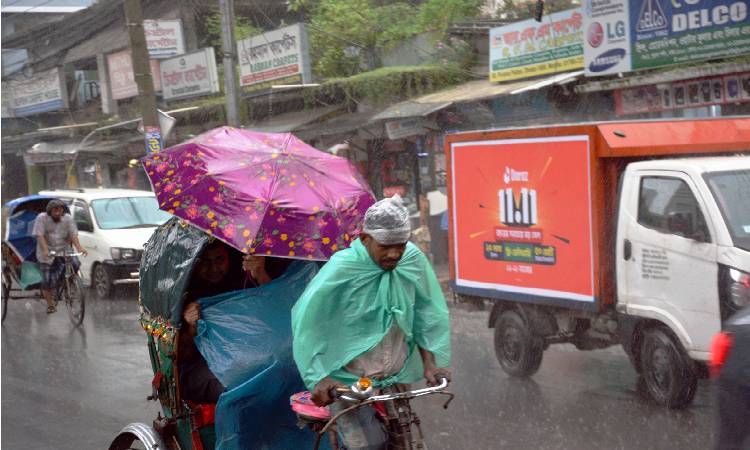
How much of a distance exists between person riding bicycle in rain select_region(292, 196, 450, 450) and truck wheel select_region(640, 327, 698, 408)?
3.75 m

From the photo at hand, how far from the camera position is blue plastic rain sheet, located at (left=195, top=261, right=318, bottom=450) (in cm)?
423

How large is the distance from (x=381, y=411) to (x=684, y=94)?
33.7 feet

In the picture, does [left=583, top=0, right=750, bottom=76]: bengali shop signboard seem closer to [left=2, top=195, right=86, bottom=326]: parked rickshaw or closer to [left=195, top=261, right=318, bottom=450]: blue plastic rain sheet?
[left=2, top=195, right=86, bottom=326]: parked rickshaw

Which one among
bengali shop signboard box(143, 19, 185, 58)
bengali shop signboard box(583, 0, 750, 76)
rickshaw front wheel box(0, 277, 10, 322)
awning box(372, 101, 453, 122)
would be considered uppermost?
bengali shop signboard box(143, 19, 185, 58)

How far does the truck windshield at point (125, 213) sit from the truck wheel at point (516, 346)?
8394 mm

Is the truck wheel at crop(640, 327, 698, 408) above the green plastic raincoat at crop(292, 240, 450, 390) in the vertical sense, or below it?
below

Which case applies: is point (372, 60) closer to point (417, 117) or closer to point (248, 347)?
point (417, 117)

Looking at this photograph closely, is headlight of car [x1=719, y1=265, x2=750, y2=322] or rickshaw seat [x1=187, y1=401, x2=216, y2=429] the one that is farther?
headlight of car [x1=719, y1=265, x2=750, y2=322]

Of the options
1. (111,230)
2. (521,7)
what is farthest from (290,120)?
(111,230)

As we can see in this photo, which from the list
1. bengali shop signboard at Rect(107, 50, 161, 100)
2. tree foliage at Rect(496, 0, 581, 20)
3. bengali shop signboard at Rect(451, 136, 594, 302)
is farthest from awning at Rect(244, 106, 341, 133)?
bengali shop signboard at Rect(451, 136, 594, 302)

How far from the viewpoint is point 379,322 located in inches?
151

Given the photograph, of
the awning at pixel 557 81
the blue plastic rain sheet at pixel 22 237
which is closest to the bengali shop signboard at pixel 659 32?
the awning at pixel 557 81

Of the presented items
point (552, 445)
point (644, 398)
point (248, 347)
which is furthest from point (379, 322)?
point (644, 398)

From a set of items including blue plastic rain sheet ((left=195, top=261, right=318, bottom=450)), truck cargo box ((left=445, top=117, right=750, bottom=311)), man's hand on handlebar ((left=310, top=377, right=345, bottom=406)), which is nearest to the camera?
man's hand on handlebar ((left=310, top=377, right=345, bottom=406))
